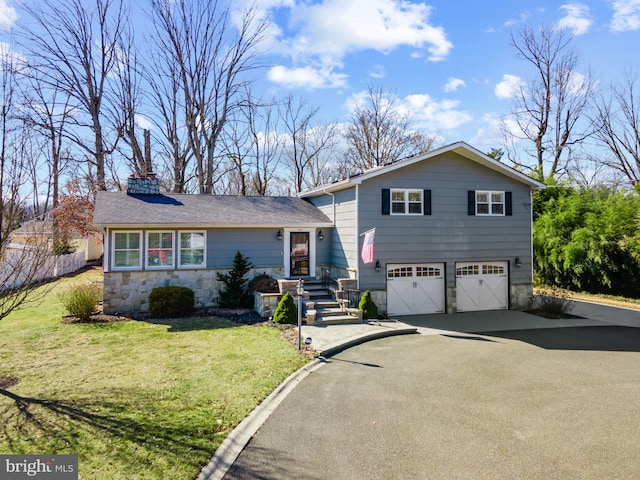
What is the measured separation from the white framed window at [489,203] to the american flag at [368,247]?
492 centimetres

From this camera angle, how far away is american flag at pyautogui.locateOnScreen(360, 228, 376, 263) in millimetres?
11570

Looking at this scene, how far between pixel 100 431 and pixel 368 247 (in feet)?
27.8

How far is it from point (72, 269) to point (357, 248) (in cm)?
1989

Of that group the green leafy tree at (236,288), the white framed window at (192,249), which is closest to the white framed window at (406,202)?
the green leafy tree at (236,288)

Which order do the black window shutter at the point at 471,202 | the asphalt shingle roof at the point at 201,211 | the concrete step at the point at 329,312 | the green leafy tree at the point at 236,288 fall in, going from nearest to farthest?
the concrete step at the point at 329,312 → the asphalt shingle roof at the point at 201,211 → the green leafy tree at the point at 236,288 → the black window shutter at the point at 471,202

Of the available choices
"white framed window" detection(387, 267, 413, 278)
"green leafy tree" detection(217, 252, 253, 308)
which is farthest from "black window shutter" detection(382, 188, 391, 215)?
"green leafy tree" detection(217, 252, 253, 308)

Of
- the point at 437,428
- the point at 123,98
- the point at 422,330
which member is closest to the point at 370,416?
the point at 437,428

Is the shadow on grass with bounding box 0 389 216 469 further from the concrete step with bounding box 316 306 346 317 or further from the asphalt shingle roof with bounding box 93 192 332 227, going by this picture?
the asphalt shingle roof with bounding box 93 192 332 227

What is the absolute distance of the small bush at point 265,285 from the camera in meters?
12.9

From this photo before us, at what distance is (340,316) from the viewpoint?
464 inches

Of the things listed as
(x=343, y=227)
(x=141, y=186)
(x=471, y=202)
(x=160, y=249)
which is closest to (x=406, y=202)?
(x=343, y=227)

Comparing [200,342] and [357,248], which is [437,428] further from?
[357,248]

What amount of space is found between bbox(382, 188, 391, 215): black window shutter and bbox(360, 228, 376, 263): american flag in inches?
55.9

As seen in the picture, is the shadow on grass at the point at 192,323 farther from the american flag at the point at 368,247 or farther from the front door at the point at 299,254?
the american flag at the point at 368,247
